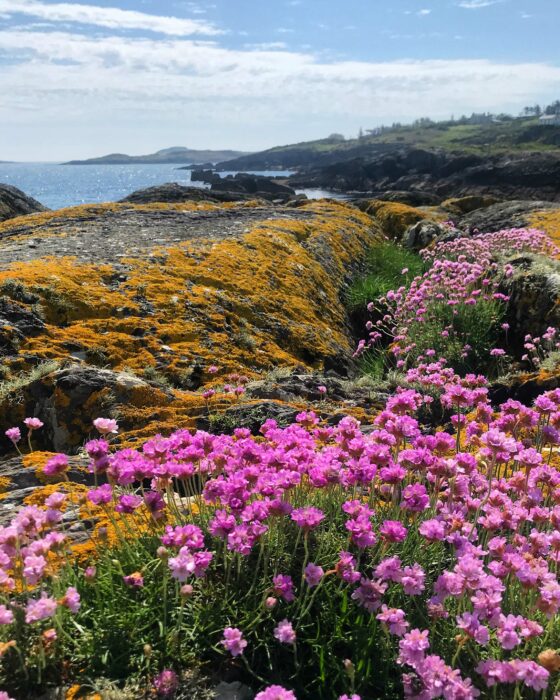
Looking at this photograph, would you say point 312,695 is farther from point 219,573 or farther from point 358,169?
point 358,169

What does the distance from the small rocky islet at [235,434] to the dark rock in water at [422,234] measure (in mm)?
5262

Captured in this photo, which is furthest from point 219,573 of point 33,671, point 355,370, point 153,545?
point 355,370

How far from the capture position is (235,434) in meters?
3.41

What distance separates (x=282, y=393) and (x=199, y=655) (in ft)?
10.2

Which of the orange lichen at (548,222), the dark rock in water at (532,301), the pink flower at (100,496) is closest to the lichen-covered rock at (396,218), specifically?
the orange lichen at (548,222)

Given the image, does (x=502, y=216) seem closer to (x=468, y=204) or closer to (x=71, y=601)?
(x=468, y=204)

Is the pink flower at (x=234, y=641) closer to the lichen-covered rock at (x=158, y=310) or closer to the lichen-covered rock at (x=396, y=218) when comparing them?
the lichen-covered rock at (x=158, y=310)

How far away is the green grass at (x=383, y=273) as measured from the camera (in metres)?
11.2

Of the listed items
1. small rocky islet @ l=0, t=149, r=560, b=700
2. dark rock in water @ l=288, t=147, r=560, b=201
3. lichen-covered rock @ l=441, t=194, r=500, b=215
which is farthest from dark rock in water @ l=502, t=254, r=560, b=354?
dark rock in water @ l=288, t=147, r=560, b=201

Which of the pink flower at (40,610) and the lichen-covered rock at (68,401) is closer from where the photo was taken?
the pink flower at (40,610)

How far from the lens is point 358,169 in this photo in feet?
354

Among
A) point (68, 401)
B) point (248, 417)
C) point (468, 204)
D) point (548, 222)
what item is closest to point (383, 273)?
point (548, 222)

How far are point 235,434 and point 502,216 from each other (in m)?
19.5

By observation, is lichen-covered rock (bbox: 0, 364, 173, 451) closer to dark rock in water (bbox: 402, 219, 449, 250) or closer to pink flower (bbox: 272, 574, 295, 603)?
pink flower (bbox: 272, 574, 295, 603)
